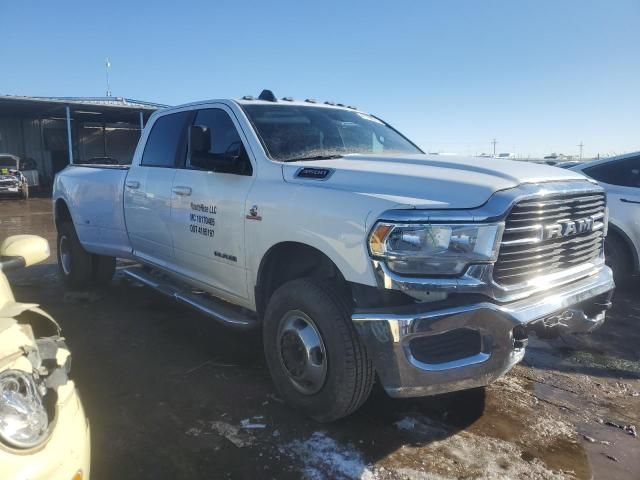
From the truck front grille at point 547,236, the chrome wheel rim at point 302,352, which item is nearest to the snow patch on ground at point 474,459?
the chrome wheel rim at point 302,352

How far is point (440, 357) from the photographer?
2.64m

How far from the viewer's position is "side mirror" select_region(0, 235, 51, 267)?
2.50m

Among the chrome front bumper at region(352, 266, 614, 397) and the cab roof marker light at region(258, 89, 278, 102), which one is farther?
the cab roof marker light at region(258, 89, 278, 102)

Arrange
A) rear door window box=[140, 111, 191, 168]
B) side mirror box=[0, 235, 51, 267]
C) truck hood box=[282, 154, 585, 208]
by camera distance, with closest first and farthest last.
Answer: side mirror box=[0, 235, 51, 267]
truck hood box=[282, 154, 585, 208]
rear door window box=[140, 111, 191, 168]

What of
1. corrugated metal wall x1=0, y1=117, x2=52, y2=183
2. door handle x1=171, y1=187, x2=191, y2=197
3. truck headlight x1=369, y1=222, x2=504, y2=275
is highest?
corrugated metal wall x1=0, y1=117, x2=52, y2=183

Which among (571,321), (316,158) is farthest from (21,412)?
(571,321)

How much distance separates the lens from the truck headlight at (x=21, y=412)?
159 cm

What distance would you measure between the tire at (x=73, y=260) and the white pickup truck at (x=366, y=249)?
213 centimetres

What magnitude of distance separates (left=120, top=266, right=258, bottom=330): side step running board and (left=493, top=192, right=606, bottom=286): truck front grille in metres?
1.82

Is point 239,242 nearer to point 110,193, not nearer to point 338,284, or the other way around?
point 338,284

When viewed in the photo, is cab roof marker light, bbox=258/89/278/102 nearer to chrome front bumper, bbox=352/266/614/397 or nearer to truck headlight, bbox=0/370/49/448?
chrome front bumper, bbox=352/266/614/397

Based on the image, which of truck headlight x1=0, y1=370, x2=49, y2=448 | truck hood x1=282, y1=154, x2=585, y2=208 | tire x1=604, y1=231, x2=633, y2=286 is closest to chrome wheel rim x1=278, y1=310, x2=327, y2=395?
truck hood x1=282, y1=154, x2=585, y2=208

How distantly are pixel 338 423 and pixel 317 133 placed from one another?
7.04 feet

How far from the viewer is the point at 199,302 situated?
4121 millimetres
